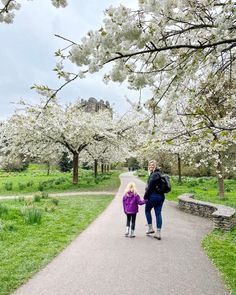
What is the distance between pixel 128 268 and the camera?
560cm

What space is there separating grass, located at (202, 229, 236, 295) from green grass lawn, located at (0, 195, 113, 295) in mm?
3041

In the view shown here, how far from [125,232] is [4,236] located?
292 centimetres

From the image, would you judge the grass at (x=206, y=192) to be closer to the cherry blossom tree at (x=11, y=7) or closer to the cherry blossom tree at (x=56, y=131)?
the cherry blossom tree at (x=56, y=131)

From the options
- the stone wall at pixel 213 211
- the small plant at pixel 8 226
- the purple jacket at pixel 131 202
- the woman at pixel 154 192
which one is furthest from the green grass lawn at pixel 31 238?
the stone wall at pixel 213 211

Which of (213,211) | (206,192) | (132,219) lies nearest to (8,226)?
(132,219)

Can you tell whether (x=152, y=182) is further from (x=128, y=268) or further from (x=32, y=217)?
(x=32, y=217)

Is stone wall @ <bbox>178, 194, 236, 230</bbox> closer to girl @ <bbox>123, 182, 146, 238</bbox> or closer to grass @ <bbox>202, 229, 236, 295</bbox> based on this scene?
grass @ <bbox>202, 229, 236, 295</bbox>

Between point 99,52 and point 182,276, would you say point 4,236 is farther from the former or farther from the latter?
point 99,52

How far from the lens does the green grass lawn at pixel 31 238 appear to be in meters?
5.42

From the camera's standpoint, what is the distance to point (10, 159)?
2359 cm

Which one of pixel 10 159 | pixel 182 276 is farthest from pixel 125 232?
pixel 10 159

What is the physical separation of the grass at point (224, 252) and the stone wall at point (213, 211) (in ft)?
0.81

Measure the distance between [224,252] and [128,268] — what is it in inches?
93.3

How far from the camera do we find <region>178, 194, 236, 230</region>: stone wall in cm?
912
